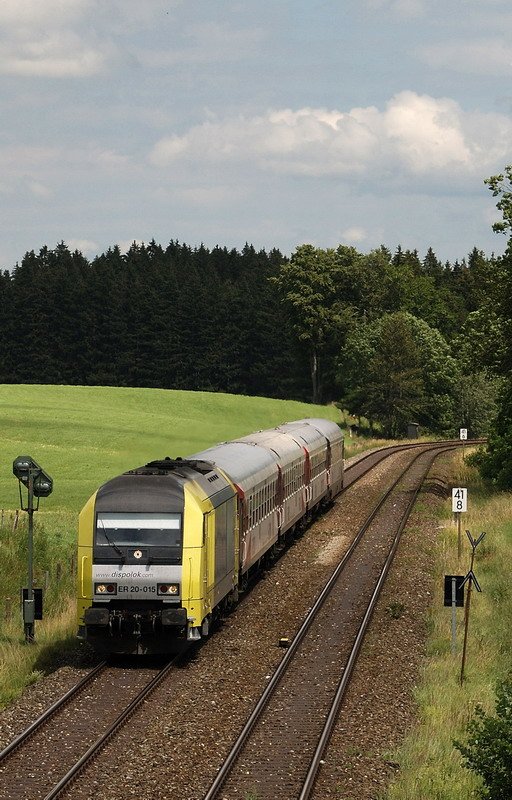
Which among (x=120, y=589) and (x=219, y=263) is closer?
(x=120, y=589)

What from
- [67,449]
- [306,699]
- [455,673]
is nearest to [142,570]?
[306,699]

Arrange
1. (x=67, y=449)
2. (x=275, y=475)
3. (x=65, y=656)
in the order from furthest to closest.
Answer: (x=67, y=449) → (x=275, y=475) → (x=65, y=656)

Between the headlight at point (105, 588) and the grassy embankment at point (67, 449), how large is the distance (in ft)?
5.49

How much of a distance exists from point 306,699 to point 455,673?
9.48 ft

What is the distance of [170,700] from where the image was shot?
17422 millimetres

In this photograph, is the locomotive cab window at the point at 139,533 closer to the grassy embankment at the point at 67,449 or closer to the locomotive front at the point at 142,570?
the locomotive front at the point at 142,570

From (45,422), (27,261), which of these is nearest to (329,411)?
(45,422)

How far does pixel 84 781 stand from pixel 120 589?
554cm

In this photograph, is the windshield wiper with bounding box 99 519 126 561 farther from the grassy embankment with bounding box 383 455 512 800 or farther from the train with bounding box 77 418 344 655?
the grassy embankment with bounding box 383 455 512 800

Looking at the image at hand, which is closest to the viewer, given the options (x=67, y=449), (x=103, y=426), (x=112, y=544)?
(x=112, y=544)

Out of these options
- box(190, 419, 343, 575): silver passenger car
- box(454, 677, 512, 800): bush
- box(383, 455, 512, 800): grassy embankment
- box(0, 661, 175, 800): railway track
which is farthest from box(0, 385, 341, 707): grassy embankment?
box(454, 677, 512, 800): bush

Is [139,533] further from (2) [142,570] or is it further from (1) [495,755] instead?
(1) [495,755]

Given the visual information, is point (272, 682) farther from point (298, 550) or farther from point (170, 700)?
point (298, 550)

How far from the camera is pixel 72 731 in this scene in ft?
51.8
